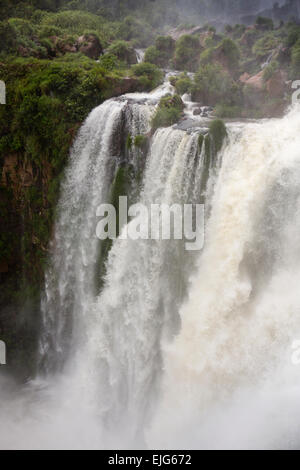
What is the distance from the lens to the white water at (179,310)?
876cm

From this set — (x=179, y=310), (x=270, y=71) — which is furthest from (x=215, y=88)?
(x=179, y=310)

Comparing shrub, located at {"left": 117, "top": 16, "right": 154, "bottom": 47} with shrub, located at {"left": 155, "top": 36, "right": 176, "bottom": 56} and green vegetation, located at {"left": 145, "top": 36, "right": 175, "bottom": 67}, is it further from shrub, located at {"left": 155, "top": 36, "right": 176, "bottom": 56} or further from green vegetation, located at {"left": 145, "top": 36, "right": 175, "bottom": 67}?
green vegetation, located at {"left": 145, "top": 36, "right": 175, "bottom": 67}

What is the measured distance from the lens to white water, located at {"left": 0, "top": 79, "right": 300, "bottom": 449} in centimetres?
876

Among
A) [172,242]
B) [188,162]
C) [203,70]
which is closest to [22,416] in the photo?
[172,242]

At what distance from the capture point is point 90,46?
61.5ft

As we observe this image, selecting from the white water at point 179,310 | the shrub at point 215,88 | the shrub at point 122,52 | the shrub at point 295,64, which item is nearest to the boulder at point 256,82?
the shrub at point 215,88

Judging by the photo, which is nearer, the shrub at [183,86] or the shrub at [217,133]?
the shrub at [217,133]

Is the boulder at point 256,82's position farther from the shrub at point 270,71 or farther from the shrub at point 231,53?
the shrub at point 231,53

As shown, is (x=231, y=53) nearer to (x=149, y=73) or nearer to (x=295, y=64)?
(x=295, y=64)

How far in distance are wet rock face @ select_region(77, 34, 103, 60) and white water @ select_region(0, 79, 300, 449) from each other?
8.27 m

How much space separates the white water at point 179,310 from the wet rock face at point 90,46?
827 cm

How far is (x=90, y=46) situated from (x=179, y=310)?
51.1 feet

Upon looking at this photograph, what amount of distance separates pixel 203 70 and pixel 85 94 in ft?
17.4
